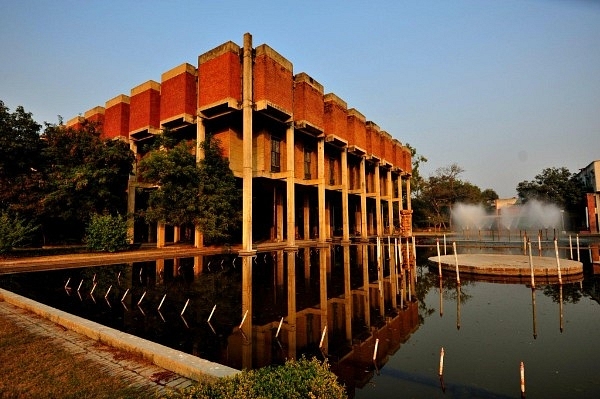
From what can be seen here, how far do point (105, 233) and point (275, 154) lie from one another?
15.0 meters

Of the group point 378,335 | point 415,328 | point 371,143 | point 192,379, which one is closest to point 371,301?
point 415,328

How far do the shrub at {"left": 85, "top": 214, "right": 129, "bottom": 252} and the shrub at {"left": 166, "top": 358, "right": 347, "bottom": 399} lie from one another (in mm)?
23110

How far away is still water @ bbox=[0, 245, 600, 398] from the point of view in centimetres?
557

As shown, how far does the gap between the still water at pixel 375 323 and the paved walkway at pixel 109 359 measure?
3.77 feet

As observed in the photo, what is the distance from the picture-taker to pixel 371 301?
10.8 metres

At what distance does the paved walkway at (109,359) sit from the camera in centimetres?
444

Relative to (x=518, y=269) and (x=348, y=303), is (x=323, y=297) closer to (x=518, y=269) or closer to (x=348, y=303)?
(x=348, y=303)

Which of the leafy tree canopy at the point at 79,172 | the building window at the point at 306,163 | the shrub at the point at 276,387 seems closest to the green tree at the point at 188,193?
the leafy tree canopy at the point at 79,172

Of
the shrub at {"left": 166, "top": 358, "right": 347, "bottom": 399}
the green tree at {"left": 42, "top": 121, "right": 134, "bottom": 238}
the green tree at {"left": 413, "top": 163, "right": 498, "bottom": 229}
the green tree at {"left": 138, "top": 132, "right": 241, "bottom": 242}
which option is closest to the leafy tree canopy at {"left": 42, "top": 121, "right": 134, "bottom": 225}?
the green tree at {"left": 42, "top": 121, "right": 134, "bottom": 238}

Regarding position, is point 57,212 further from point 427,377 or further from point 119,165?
→ point 427,377

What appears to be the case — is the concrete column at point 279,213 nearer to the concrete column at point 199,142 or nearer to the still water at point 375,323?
the concrete column at point 199,142

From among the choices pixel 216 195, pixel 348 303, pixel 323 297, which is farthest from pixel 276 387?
pixel 216 195

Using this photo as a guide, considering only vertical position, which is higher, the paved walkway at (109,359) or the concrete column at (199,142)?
the concrete column at (199,142)

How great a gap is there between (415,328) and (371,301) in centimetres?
253
